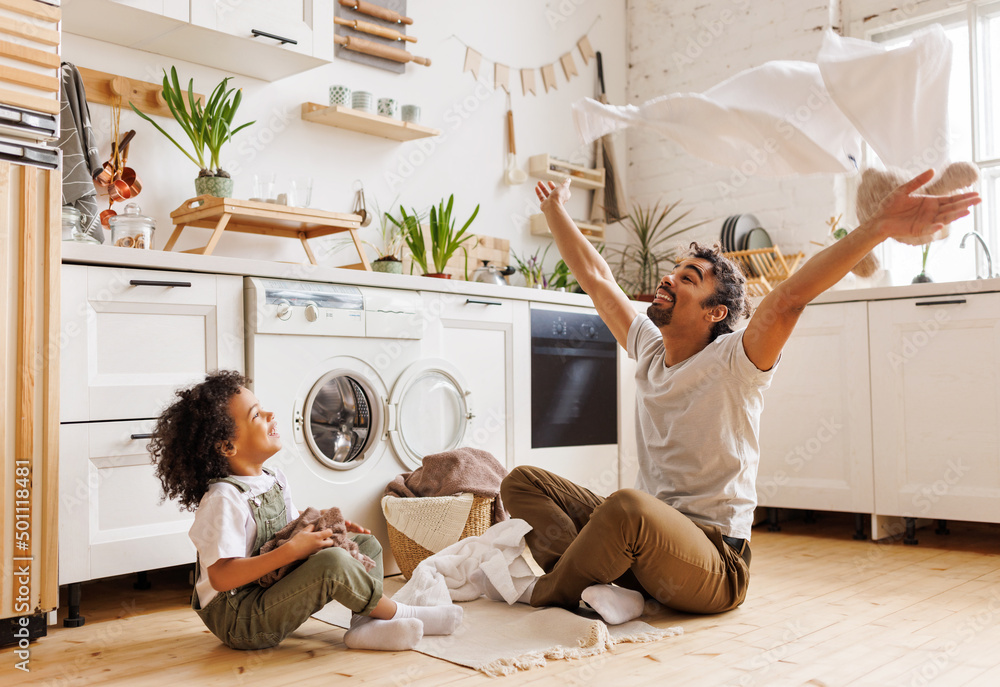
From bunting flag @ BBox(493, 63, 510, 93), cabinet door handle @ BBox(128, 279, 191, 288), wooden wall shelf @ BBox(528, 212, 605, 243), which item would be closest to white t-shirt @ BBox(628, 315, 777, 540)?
cabinet door handle @ BBox(128, 279, 191, 288)

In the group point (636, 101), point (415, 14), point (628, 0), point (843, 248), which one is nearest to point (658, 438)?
point (843, 248)

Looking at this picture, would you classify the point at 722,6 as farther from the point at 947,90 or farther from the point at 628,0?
the point at 947,90

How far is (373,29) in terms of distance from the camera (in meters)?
3.26

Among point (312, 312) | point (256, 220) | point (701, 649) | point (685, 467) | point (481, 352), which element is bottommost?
point (701, 649)

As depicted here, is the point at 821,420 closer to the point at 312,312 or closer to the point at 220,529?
the point at 312,312

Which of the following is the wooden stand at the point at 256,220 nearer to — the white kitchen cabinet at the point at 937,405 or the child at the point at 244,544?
the child at the point at 244,544

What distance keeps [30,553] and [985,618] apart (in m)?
2.08

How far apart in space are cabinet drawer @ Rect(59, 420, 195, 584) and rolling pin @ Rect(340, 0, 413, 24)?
1.85m

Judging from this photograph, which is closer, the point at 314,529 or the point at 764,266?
the point at 314,529

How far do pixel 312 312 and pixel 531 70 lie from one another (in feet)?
7.02

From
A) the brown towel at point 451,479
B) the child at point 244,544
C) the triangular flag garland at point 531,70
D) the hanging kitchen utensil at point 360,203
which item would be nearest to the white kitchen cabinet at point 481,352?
the brown towel at point 451,479

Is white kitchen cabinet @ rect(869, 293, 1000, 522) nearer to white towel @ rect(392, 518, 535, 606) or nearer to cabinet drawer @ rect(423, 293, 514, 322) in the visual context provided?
cabinet drawer @ rect(423, 293, 514, 322)

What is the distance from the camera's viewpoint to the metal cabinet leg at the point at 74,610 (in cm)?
194

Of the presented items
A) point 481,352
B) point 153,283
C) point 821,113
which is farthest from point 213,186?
point 821,113
